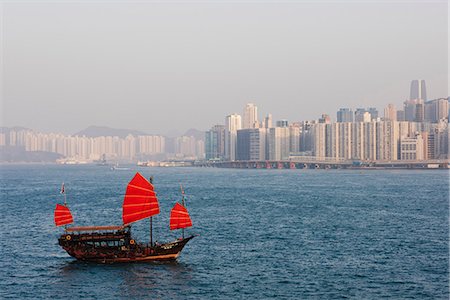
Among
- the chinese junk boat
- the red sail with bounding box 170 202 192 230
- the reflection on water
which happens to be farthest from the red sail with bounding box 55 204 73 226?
the red sail with bounding box 170 202 192 230

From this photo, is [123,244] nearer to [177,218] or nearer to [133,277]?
[177,218]

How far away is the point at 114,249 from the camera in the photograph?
50.9m

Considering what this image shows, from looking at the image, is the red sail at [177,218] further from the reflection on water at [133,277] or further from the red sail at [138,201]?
the reflection on water at [133,277]

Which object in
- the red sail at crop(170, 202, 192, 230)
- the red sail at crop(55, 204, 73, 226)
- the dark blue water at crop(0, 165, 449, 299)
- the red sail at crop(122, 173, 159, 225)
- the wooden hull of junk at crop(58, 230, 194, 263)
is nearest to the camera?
the dark blue water at crop(0, 165, 449, 299)

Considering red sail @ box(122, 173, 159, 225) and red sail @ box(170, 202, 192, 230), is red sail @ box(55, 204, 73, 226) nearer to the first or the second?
red sail @ box(122, 173, 159, 225)

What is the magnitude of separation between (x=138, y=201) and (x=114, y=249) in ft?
13.5

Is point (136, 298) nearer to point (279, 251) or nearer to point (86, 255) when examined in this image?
point (86, 255)

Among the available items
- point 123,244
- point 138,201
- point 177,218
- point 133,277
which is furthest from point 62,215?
point 133,277

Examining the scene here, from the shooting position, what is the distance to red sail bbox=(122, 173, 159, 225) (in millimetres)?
51875

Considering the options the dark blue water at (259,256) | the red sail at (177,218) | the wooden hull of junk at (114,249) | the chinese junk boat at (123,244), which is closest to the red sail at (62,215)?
the chinese junk boat at (123,244)

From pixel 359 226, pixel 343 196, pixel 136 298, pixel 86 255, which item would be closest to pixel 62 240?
pixel 86 255

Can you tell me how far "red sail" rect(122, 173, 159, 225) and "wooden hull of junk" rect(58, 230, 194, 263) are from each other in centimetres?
158

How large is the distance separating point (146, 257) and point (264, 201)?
1937 inches

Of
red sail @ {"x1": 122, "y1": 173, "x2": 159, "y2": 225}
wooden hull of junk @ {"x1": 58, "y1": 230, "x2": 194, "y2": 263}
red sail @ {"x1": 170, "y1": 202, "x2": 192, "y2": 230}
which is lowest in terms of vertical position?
wooden hull of junk @ {"x1": 58, "y1": 230, "x2": 194, "y2": 263}
